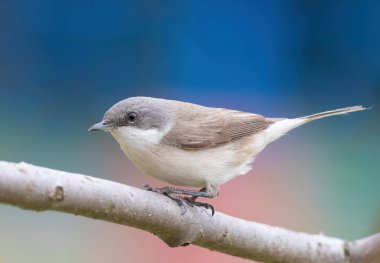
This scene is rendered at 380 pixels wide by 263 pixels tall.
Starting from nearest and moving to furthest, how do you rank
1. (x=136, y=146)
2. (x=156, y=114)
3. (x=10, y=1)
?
(x=136, y=146), (x=156, y=114), (x=10, y=1)

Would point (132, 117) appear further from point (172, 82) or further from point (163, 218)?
point (172, 82)

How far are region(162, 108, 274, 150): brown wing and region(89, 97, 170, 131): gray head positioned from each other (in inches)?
2.1

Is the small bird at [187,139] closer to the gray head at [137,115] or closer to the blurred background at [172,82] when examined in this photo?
the gray head at [137,115]

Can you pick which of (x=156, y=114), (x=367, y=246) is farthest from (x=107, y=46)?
(x=367, y=246)

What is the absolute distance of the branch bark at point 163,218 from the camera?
1.11m

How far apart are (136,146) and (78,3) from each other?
3.78 feet

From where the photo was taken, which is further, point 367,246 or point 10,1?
point 10,1

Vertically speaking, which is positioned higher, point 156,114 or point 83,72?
point 83,72

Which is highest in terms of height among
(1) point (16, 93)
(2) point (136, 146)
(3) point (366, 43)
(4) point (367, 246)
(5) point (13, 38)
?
(3) point (366, 43)

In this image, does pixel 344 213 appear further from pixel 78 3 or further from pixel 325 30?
pixel 78 3

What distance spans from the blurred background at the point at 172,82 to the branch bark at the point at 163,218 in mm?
775

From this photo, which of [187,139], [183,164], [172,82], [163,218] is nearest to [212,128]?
[187,139]

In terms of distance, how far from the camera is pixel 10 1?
8.98ft

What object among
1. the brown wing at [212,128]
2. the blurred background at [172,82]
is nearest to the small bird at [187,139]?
the brown wing at [212,128]
